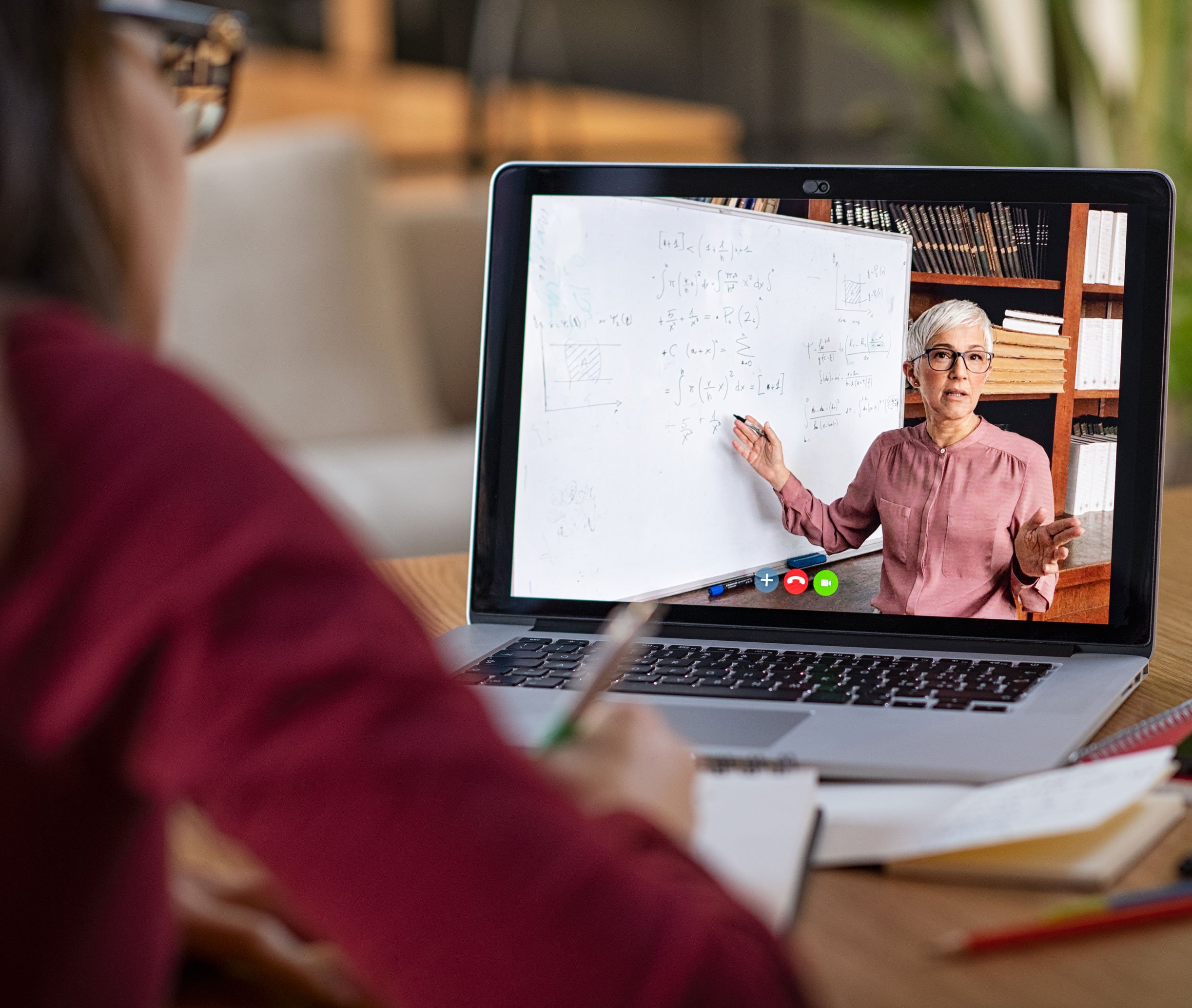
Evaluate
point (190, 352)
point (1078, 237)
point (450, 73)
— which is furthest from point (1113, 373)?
point (450, 73)

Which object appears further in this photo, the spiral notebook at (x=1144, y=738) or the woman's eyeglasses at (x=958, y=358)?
the woman's eyeglasses at (x=958, y=358)

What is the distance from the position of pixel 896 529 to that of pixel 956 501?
4 cm

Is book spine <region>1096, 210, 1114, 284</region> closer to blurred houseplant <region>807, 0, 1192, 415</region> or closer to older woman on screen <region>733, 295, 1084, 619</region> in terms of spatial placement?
older woman on screen <region>733, 295, 1084, 619</region>

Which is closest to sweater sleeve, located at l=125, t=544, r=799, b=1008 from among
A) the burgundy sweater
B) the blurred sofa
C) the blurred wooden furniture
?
the burgundy sweater

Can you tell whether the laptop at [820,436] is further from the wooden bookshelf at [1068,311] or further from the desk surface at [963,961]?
the desk surface at [963,961]

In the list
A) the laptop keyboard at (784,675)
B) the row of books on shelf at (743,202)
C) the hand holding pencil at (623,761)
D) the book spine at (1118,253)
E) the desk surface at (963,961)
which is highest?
the row of books on shelf at (743,202)

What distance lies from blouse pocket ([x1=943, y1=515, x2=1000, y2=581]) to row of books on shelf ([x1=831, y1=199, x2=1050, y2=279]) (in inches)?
5.8

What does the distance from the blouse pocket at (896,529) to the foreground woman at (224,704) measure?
450 mm

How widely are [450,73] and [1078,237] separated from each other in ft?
12.2

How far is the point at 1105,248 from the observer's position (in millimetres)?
769

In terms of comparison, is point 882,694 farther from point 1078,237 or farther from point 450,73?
point 450,73

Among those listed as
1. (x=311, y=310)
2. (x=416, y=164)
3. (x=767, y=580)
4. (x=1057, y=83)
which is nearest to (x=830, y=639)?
(x=767, y=580)

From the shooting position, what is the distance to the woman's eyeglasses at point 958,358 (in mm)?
762

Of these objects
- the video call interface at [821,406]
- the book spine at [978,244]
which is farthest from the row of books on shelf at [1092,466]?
the book spine at [978,244]
